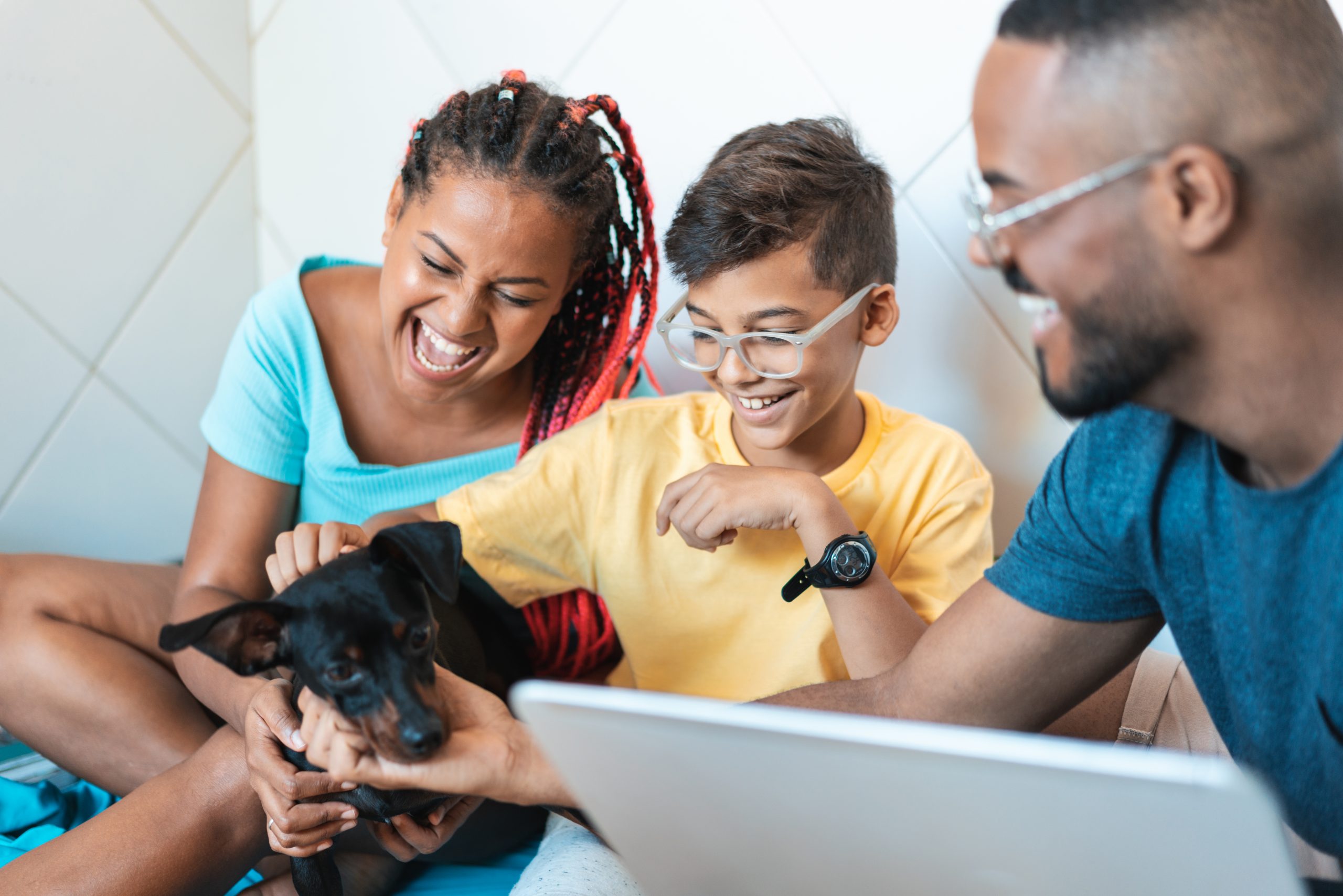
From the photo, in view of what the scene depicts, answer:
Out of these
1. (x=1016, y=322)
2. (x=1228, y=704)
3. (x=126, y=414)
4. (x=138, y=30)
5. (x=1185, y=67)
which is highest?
(x=138, y=30)

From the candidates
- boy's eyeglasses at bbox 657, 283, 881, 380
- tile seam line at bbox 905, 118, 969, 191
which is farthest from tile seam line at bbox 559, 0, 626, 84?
boy's eyeglasses at bbox 657, 283, 881, 380

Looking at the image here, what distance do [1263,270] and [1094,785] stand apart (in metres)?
0.43

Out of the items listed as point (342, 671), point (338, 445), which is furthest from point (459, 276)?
point (342, 671)

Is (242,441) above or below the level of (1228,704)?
above

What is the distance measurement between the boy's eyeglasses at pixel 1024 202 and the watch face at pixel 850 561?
42cm

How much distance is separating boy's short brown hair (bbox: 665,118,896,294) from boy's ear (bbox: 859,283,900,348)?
0.03 meters

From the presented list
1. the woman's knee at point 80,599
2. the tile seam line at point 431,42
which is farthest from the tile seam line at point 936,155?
the woman's knee at point 80,599

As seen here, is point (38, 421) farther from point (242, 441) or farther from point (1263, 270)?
point (1263, 270)

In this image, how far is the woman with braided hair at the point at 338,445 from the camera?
1.22m

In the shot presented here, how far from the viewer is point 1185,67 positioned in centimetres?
76

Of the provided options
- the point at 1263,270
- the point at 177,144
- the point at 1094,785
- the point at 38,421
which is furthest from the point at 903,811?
the point at 177,144

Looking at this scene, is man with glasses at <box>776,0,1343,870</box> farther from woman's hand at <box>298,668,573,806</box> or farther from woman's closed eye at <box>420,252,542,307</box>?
woman's closed eye at <box>420,252,542,307</box>

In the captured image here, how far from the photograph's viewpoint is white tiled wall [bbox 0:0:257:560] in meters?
1.96

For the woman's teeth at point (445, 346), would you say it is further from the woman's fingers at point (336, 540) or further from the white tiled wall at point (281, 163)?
the white tiled wall at point (281, 163)
